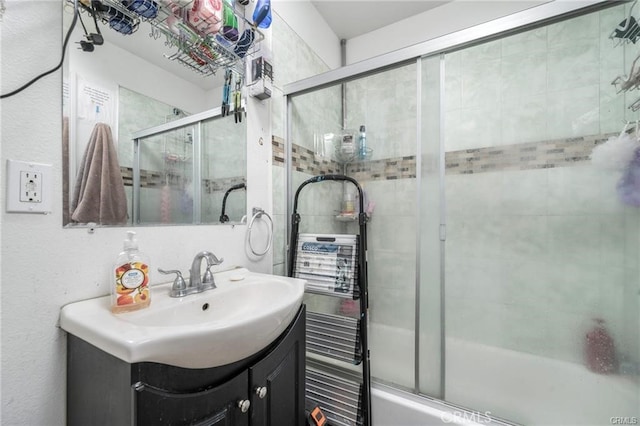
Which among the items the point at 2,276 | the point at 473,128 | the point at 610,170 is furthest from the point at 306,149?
the point at 610,170

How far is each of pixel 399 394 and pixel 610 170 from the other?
1.41 meters

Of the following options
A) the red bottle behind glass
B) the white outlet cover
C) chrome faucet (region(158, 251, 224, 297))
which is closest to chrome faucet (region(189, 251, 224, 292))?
chrome faucet (region(158, 251, 224, 297))

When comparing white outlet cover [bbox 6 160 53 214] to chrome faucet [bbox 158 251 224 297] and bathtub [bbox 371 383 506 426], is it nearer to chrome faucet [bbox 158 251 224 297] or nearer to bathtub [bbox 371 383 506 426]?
chrome faucet [bbox 158 251 224 297]

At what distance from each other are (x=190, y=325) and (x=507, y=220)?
1680 millimetres

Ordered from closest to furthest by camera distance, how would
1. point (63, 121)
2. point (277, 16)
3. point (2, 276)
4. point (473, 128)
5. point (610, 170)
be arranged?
1. point (2, 276)
2. point (63, 121)
3. point (610, 170)
4. point (277, 16)
5. point (473, 128)

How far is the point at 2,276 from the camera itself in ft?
1.92

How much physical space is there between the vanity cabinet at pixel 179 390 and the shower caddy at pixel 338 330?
518 millimetres

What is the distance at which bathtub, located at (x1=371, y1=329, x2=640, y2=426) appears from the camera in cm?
116

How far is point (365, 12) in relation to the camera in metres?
1.99

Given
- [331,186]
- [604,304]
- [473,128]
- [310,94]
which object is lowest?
[604,304]

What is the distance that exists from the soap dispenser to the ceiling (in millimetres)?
2023

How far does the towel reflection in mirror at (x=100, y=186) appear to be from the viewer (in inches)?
28.5

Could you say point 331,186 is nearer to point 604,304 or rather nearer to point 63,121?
point 63,121

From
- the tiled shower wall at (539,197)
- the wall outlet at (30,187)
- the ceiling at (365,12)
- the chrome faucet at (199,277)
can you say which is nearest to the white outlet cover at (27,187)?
the wall outlet at (30,187)
